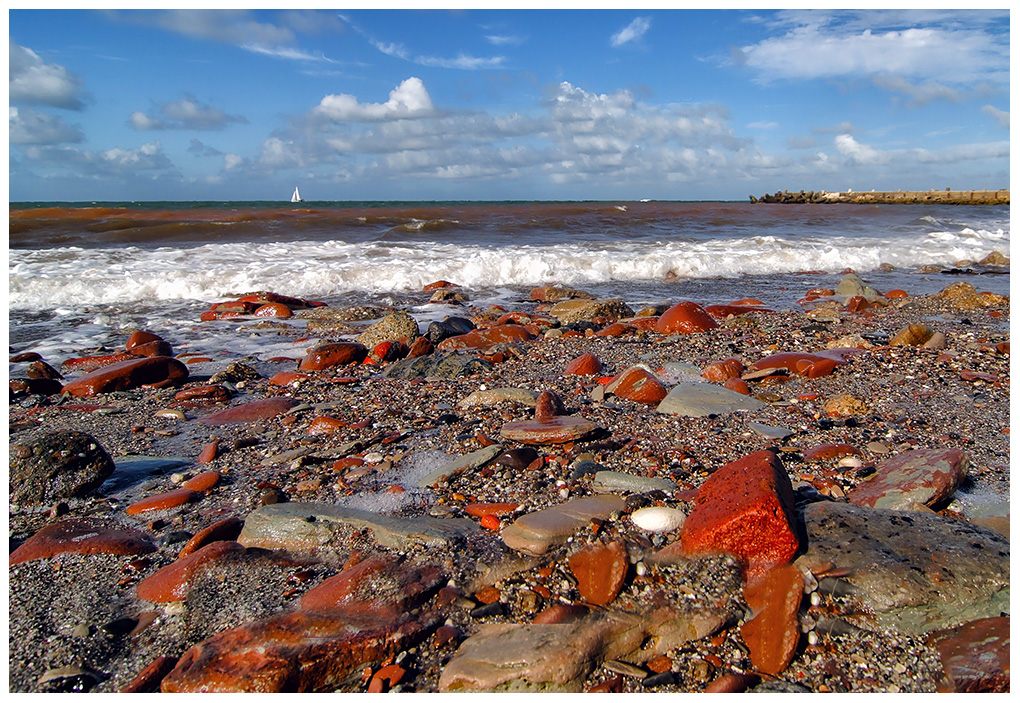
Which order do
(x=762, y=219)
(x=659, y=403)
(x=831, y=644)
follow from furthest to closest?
(x=762, y=219) → (x=659, y=403) → (x=831, y=644)

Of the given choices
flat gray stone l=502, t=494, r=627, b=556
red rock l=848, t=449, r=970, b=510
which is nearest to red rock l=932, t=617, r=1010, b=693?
red rock l=848, t=449, r=970, b=510

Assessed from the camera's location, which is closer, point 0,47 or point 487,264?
point 0,47

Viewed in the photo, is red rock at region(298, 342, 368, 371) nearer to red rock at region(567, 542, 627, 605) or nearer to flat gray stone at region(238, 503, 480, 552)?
flat gray stone at region(238, 503, 480, 552)

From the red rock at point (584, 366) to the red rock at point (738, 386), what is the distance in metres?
0.76

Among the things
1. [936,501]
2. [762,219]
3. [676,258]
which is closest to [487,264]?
[676,258]

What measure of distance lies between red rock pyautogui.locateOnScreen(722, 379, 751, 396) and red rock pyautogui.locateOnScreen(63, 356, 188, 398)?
329 centimetres

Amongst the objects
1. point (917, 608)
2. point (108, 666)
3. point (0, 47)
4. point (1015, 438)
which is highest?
point (0, 47)

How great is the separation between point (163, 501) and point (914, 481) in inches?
100.0

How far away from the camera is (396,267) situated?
27.4 ft

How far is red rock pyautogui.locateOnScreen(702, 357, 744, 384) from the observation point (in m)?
3.51

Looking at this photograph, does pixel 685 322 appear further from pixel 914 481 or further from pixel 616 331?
pixel 914 481

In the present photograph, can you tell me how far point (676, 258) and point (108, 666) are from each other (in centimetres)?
891

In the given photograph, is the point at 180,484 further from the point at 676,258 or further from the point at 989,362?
the point at 676,258

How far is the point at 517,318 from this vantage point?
5.54 m
